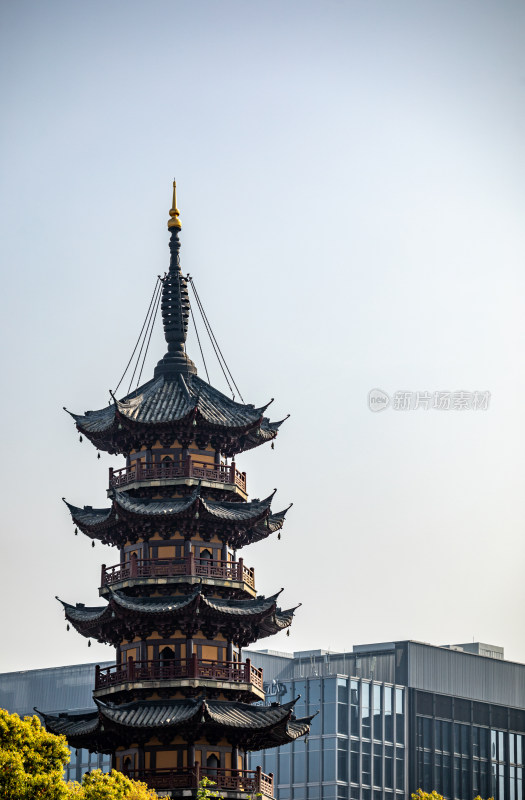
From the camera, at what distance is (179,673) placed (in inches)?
3214

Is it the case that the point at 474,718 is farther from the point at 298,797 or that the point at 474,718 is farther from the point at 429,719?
the point at 298,797

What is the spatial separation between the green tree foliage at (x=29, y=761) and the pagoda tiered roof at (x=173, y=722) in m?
7.20

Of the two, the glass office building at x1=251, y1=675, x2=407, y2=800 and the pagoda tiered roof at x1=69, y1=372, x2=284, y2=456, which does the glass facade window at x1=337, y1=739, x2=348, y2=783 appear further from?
the pagoda tiered roof at x1=69, y1=372, x2=284, y2=456

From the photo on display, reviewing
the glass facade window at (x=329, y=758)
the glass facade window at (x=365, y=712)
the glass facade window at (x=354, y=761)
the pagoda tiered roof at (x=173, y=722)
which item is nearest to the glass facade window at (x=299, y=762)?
the glass facade window at (x=329, y=758)

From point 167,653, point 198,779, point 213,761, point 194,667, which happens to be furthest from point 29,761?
point 167,653

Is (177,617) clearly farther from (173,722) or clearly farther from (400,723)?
(400,723)

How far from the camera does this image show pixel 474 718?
544 feet

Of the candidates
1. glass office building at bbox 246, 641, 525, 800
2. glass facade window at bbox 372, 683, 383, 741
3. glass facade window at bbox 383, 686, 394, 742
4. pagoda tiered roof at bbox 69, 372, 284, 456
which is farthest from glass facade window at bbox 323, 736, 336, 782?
pagoda tiered roof at bbox 69, 372, 284, 456

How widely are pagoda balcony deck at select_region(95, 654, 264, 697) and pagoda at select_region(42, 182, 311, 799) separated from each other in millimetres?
79

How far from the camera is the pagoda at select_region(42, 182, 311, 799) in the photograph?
80688 millimetres

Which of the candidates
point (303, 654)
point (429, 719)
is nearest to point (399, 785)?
point (429, 719)

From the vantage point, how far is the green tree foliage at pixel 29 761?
6900 centimetres

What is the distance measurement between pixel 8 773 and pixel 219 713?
49.4ft

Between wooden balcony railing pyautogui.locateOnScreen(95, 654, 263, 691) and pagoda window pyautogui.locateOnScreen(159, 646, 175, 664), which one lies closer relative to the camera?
wooden balcony railing pyautogui.locateOnScreen(95, 654, 263, 691)
